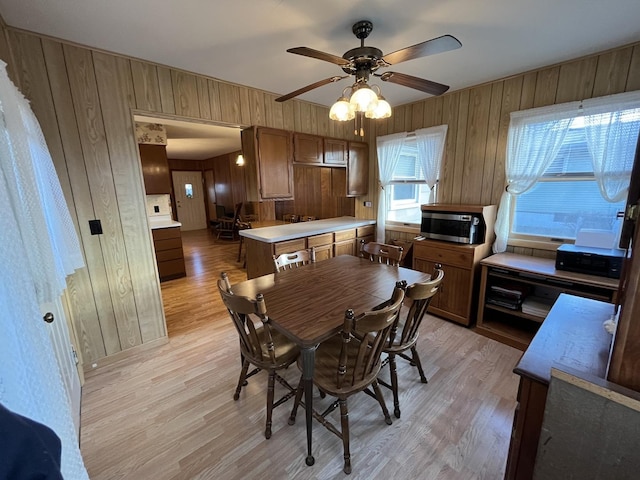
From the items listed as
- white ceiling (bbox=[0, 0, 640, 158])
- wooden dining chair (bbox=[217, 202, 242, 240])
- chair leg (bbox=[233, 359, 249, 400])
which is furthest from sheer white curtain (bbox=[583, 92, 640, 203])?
wooden dining chair (bbox=[217, 202, 242, 240])

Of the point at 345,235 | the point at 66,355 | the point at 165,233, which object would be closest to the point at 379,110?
the point at 345,235

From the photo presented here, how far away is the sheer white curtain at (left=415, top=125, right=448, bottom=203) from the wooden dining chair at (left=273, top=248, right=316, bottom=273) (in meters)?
1.89

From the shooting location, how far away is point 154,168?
14.6 ft

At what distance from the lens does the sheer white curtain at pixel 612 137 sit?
2057 mm

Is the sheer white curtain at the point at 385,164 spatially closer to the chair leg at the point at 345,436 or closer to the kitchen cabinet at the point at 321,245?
the kitchen cabinet at the point at 321,245

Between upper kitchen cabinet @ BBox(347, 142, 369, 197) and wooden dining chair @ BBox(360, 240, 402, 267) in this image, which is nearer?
wooden dining chair @ BBox(360, 240, 402, 267)

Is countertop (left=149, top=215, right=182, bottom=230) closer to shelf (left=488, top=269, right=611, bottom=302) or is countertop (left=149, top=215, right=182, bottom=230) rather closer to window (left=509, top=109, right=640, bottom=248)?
shelf (left=488, top=269, right=611, bottom=302)

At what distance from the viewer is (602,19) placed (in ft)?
5.63

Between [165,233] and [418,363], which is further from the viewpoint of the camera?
[165,233]

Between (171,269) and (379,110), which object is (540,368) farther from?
(171,269)

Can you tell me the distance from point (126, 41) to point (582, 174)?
3854 mm

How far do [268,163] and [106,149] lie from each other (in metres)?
1.45

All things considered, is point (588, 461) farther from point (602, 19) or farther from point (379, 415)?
point (602, 19)

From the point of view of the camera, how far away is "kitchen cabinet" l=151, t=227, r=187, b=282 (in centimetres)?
418
